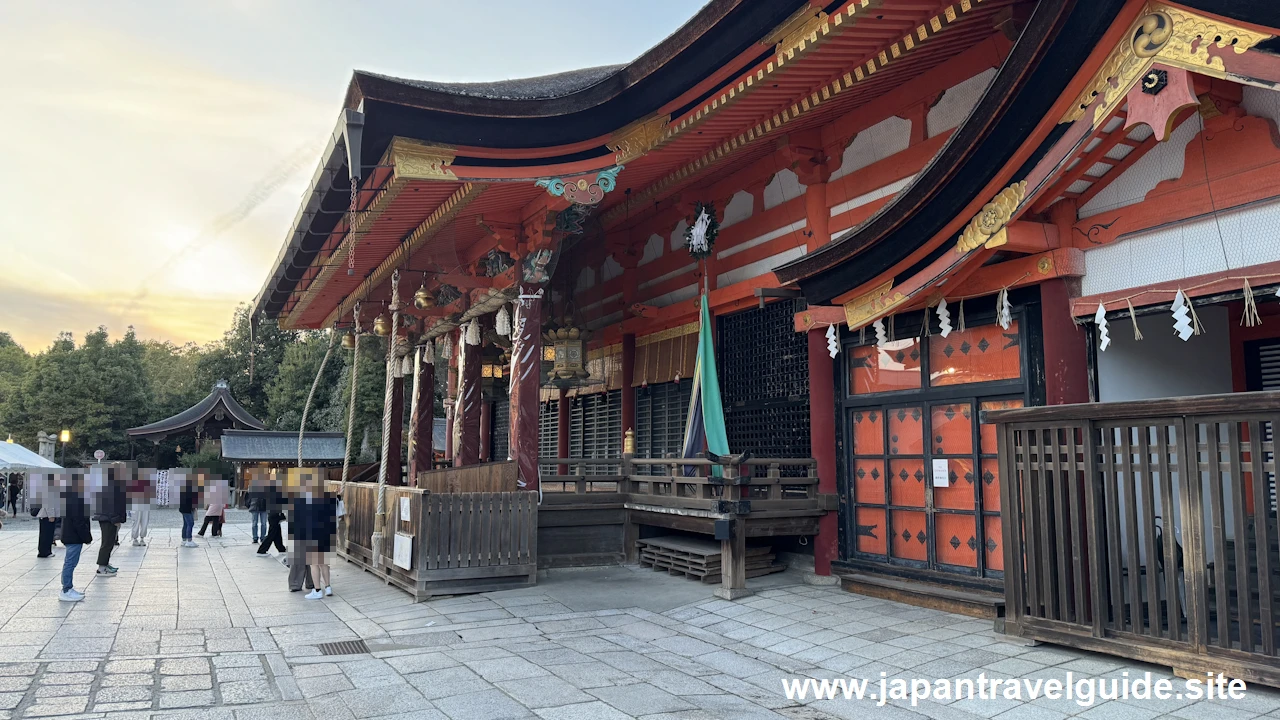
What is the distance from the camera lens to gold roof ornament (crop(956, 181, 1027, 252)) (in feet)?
21.7

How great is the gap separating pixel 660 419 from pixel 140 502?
897 cm

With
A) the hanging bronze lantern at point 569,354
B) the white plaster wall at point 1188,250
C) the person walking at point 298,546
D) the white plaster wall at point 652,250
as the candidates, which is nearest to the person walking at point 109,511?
the person walking at point 298,546

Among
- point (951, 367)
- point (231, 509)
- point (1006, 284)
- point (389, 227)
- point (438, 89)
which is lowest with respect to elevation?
point (231, 509)

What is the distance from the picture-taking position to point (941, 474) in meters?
8.33

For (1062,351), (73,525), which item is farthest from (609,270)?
(1062,351)

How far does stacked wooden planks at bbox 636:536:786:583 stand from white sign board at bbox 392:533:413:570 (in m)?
3.22

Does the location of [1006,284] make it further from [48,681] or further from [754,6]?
[48,681]

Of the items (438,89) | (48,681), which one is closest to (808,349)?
(438,89)

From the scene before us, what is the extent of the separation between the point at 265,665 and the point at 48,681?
1.45 meters

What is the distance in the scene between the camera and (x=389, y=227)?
38.9 ft

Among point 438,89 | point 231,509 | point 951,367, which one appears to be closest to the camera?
point 951,367

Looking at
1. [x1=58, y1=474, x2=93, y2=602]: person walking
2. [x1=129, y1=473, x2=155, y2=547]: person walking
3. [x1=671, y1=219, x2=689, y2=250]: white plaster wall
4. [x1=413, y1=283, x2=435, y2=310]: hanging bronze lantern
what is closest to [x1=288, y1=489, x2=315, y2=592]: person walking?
[x1=58, y1=474, x2=93, y2=602]: person walking

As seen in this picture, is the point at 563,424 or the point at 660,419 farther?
the point at 563,424

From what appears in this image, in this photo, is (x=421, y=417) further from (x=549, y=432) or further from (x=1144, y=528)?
(x=1144, y=528)
